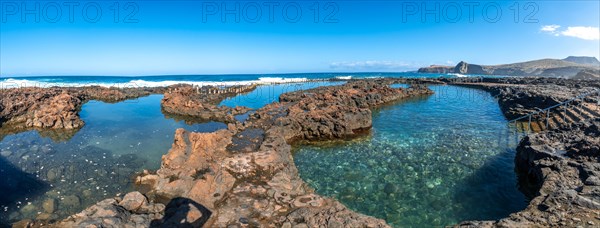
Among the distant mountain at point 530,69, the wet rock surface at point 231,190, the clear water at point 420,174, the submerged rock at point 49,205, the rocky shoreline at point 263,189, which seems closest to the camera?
the rocky shoreline at point 263,189

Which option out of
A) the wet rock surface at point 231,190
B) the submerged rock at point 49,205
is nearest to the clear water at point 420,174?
the wet rock surface at point 231,190

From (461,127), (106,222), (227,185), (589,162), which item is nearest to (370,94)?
(461,127)

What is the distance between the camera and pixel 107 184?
403 inches

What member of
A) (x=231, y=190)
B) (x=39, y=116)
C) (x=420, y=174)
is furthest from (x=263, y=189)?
(x=39, y=116)

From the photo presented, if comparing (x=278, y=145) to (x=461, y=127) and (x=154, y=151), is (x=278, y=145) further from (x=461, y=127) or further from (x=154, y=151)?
(x=461, y=127)

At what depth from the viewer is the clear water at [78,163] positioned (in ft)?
29.7

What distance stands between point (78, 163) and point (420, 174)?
1396 centimetres

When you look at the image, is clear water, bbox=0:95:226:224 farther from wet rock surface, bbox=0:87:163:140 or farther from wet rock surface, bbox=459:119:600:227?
wet rock surface, bbox=459:119:600:227

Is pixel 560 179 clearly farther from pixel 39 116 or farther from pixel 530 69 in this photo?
pixel 530 69

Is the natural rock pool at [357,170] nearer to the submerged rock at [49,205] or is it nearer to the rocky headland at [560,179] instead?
the submerged rock at [49,205]

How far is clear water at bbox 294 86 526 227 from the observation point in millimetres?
8562

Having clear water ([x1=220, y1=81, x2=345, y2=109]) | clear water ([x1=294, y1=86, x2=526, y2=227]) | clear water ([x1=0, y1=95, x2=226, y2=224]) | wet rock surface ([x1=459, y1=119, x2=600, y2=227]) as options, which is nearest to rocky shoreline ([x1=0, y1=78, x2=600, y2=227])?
wet rock surface ([x1=459, y1=119, x2=600, y2=227])

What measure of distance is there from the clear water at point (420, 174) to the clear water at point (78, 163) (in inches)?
277

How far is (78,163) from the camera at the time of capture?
12.2 m
